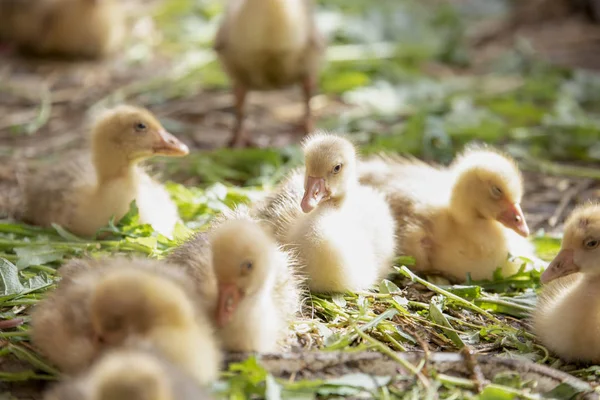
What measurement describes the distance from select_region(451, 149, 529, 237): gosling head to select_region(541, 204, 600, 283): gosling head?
49cm

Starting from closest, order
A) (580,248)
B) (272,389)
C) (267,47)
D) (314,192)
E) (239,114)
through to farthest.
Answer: (272,389) < (580,248) < (314,192) < (267,47) < (239,114)

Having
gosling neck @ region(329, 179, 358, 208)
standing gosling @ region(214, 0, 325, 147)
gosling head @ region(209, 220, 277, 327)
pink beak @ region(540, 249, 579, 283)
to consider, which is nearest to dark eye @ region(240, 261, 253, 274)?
gosling head @ region(209, 220, 277, 327)

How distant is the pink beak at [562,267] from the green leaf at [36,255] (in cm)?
194

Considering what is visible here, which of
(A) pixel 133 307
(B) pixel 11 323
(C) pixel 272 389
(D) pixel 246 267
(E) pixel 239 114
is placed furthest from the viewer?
(E) pixel 239 114

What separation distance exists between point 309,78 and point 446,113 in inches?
38.9

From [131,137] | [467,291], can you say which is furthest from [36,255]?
[467,291]

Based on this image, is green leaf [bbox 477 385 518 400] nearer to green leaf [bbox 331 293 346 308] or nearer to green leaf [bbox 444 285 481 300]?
green leaf [bbox 331 293 346 308]

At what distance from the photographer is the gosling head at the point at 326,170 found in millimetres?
3396

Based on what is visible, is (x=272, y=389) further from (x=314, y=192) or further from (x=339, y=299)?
(x=314, y=192)

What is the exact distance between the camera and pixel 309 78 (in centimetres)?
568

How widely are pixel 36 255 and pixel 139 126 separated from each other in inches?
30.9

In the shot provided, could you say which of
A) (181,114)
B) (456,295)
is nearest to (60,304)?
(456,295)

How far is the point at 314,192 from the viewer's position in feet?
11.1

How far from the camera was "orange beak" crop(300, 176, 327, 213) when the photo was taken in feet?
11.0
